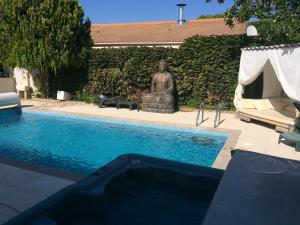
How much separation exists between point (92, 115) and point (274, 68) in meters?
7.79

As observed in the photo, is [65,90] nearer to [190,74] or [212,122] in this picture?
[190,74]

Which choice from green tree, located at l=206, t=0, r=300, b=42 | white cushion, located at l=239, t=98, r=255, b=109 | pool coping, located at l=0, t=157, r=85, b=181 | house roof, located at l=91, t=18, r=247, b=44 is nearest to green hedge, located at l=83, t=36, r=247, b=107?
white cushion, located at l=239, t=98, r=255, b=109

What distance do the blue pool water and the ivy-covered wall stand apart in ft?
12.1

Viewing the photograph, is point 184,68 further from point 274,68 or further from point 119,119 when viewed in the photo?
point 274,68

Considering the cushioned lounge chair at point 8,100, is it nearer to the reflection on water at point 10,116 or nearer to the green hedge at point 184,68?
the reflection on water at point 10,116

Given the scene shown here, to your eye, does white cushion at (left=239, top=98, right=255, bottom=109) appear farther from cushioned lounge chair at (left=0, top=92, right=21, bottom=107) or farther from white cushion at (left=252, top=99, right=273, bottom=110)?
cushioned lounge chair at (left=0, top=92, right=21, bottom=107)

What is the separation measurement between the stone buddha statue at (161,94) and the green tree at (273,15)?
3.88 m

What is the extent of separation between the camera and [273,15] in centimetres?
988

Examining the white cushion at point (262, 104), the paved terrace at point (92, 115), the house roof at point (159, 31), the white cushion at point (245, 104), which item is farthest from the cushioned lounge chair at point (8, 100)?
the white cushion at point (262, 104)

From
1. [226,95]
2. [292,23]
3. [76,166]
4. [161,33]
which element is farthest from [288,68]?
[161,33]

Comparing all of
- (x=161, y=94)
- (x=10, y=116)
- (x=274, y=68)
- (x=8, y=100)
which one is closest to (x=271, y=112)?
(x=274, y=68)

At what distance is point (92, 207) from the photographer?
13.9ft

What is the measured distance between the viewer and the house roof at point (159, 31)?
2088cm

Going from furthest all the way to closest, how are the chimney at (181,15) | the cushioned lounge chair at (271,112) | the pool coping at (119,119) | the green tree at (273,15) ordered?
the chimney at (181,15) → the cushioned lounge chair at (271,112) → the green tree at (273,15) → the pool coping at (119,119)
